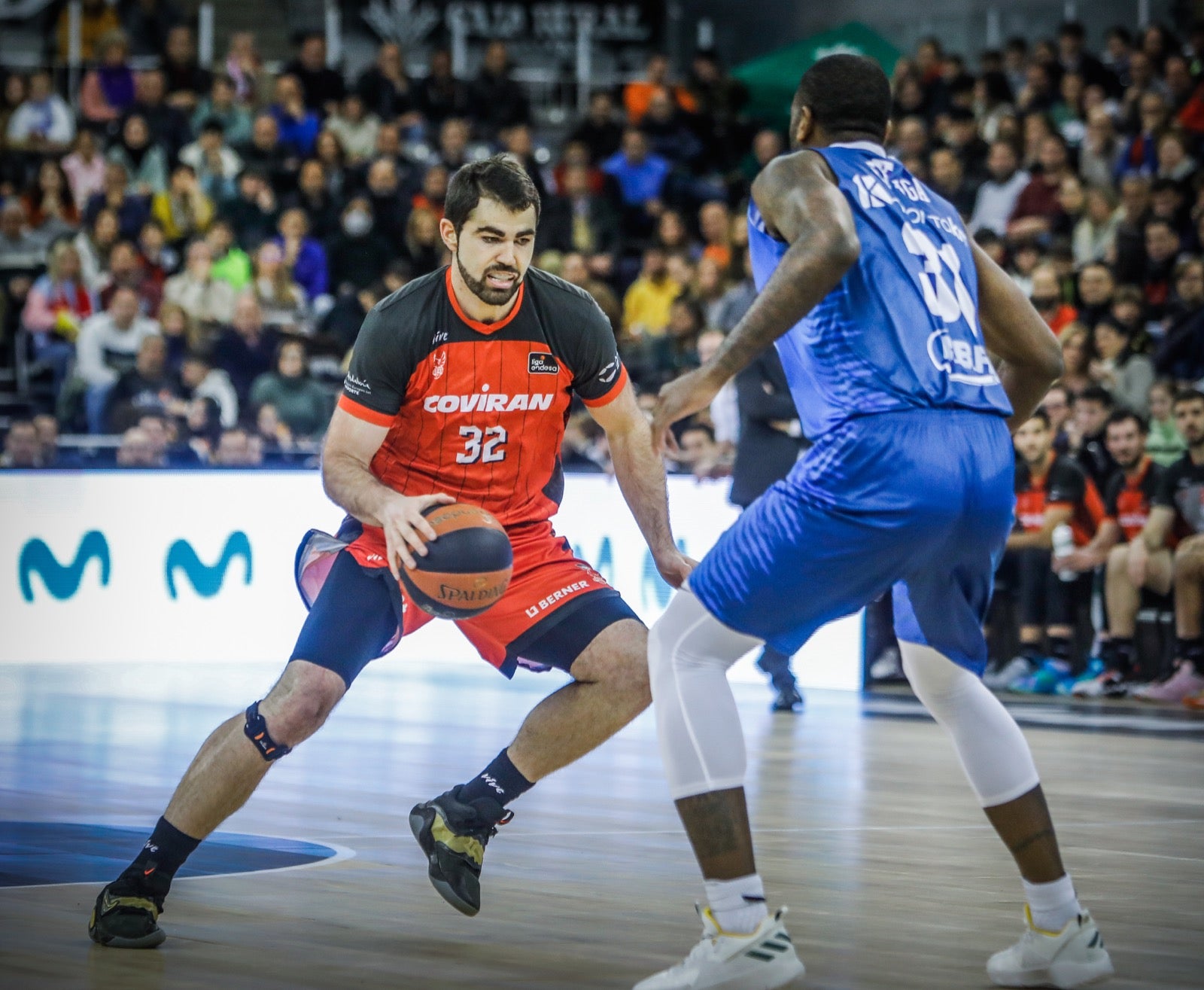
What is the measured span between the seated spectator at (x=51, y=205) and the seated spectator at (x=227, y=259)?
1.42 meters

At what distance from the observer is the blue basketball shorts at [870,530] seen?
4.15 metres

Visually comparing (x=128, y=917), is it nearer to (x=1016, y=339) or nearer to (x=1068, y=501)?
(x=1016, y=339)

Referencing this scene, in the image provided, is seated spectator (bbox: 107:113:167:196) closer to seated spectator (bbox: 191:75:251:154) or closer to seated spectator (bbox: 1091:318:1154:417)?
seated spectator (bbox: 191:75:251:154)

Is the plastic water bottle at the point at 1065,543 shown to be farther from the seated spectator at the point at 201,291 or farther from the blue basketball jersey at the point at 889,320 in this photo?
the blue basketball jersey at the point at 889,320

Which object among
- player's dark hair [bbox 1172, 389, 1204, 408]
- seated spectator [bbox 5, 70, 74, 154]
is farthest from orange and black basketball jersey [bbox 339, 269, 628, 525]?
seated spectator [bbox 5, 70, 74, 154]

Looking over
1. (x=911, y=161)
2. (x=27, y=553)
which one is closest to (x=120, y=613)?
(x=27, y=553)

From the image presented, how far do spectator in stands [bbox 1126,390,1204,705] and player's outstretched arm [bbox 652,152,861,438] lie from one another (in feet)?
27.1

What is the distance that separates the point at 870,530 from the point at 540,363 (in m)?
1.57

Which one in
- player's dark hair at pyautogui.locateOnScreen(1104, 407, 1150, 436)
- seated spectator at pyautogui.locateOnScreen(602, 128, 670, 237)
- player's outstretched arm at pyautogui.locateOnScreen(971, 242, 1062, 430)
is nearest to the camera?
player's outstretched arm at pyautogui.locateOnScreen(971, 242, 1062, 430)

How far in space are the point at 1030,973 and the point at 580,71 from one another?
18254 mm

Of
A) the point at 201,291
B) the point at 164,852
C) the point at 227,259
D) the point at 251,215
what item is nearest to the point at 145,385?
the point at 201,291

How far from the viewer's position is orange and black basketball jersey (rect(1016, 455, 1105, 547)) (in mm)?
12656

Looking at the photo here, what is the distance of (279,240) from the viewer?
18.0 metres

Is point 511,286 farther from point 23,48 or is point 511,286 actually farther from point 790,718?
point 23,48
